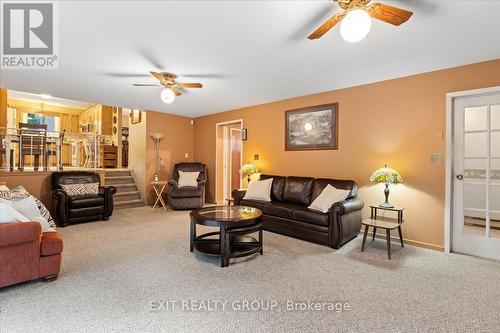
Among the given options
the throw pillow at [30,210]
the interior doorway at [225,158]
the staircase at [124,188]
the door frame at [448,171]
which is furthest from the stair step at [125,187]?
the door frame at [448,171]

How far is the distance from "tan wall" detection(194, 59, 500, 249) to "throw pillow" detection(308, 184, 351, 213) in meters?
0.62

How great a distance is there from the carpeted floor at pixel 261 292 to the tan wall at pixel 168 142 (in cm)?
334

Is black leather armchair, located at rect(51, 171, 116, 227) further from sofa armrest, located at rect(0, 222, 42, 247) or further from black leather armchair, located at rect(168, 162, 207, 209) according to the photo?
sofa armrest, located at rect(0, 222, 42, 247)

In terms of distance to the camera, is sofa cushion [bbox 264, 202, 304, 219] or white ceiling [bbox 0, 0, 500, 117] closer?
white ceiling [bbox 0, 0, 500, 117]

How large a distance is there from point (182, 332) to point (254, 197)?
2951mm

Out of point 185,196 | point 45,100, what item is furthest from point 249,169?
point 45,100

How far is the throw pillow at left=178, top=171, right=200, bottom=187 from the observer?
20.0ft

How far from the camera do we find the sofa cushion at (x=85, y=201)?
4407 mm

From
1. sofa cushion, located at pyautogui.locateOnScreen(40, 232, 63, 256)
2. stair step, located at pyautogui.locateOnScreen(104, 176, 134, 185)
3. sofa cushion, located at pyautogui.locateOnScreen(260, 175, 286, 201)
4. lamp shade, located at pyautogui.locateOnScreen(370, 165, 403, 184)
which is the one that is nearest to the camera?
sofa cushion, located at pyautogui.locateOnScreen(40, 232, 63, 256)

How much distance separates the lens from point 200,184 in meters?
6.11

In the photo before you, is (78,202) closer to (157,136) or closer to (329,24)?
(157,136)

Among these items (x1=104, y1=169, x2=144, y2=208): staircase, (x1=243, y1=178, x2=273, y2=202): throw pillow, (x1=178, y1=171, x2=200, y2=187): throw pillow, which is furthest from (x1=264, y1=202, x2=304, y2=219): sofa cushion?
(x1=104, y1=169, x2=144, y2=208): staircase

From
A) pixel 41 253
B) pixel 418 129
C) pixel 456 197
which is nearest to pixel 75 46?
pixel 41 253

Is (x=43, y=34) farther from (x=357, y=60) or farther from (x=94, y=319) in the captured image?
(x=357, y=60)
